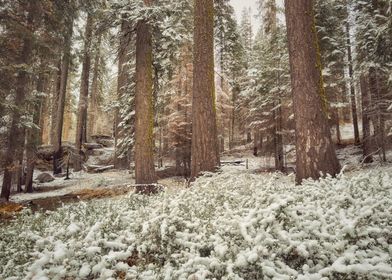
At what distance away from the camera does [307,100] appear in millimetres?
6574

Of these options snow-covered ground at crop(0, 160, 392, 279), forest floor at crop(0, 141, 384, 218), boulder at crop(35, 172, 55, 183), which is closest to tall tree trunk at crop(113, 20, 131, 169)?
forest floor at crop(0, 141, 384, 218)

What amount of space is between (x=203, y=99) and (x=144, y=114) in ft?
8.74

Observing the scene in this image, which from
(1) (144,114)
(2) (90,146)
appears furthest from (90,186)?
(2) (90,146)

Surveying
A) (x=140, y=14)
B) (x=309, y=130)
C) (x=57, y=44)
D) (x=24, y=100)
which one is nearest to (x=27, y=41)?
(x=57, y=44)

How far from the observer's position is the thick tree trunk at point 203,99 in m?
8.20

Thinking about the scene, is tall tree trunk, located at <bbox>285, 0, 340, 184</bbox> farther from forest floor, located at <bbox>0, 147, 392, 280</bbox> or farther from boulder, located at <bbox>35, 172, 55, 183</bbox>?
boulder, located at <bbox>35, 172, 55, 183</bbox>

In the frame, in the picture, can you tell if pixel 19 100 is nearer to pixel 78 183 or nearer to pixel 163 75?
pixel 163 75

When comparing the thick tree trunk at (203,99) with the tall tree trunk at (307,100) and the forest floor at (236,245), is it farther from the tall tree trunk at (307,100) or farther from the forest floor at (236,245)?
the forest floor at (236,245)

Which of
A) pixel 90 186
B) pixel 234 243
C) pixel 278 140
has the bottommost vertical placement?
pixel 90 186

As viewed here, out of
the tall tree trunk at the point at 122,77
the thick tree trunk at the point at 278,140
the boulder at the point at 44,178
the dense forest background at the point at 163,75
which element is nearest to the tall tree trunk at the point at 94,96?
the dense forest background at the point at 163,75

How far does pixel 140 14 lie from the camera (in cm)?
1048

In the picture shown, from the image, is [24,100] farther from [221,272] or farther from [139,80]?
[221,272]

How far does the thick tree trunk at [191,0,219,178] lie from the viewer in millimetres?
8195

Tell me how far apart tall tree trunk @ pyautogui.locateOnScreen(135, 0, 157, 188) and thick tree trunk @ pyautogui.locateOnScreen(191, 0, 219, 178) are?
241 centimetres
